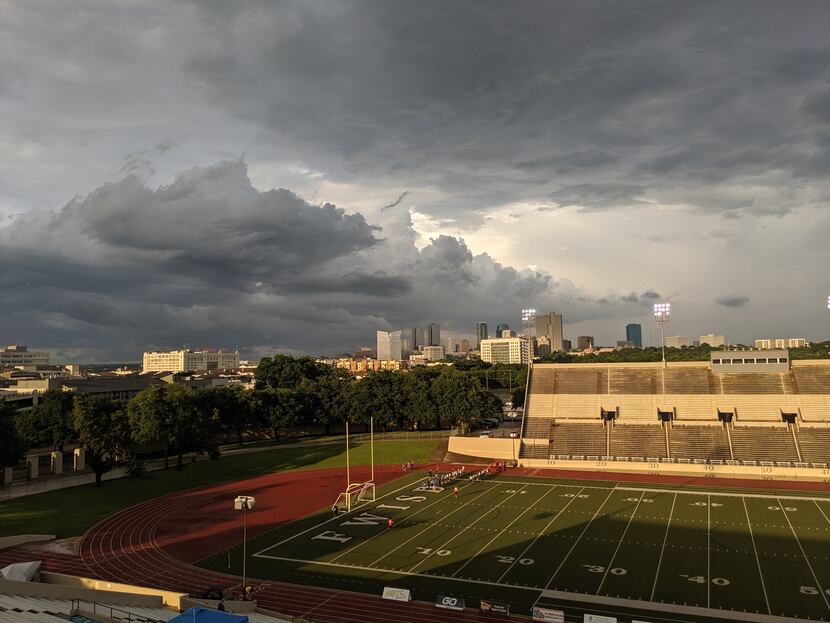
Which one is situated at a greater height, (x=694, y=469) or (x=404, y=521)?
(x=694, y=469)

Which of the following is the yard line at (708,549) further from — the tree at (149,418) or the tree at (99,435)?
the tree at (149,418)

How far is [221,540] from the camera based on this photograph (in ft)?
141

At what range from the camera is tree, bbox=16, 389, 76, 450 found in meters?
71.1

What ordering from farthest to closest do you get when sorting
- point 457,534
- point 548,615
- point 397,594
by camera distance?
point 457,534 < point 397,594 < point 548,615

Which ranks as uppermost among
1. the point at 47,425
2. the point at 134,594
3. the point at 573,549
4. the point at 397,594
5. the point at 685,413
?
the point at 685,413

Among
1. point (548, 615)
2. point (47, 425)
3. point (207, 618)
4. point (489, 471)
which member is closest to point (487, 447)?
point (489, 471)

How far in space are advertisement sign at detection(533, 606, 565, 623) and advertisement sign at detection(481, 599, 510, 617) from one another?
1.35m

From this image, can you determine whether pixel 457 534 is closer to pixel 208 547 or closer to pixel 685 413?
pixel 208 547

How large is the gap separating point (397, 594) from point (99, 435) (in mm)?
42820

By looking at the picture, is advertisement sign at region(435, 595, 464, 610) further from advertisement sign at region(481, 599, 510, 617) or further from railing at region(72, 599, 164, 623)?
railing at region(72, 599, 164, 623)

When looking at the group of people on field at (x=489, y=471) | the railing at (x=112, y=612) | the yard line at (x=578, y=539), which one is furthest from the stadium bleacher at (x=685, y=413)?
the railing at (x=112, y=612)

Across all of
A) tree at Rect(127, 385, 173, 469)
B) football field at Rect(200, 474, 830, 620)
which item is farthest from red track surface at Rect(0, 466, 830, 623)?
tree at Rect(127, 385, 173, 469)

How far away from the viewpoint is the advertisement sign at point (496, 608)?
28547mm

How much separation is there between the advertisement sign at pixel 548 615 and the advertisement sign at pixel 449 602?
3.53 m
